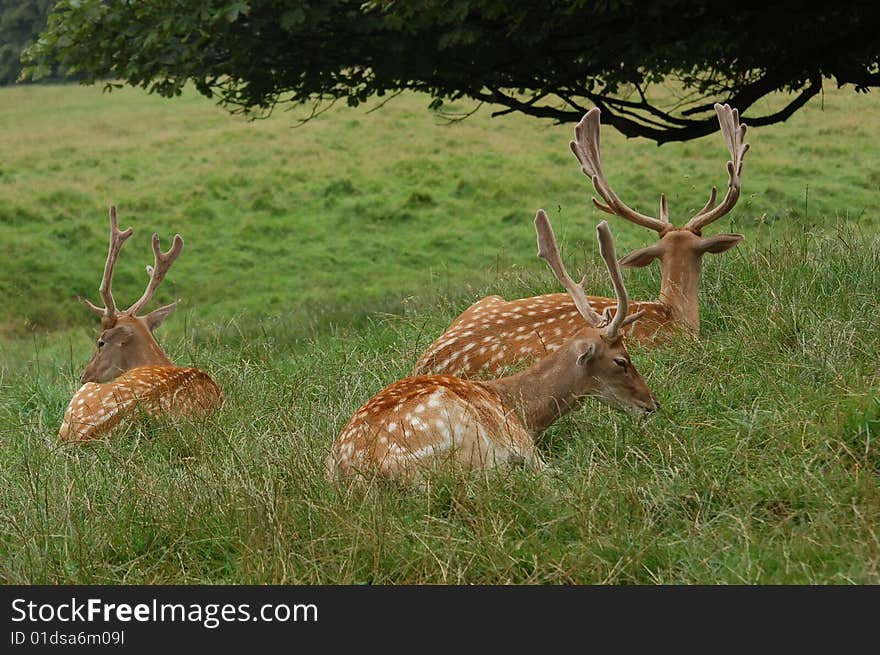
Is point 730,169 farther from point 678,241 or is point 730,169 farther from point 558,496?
point 558,496

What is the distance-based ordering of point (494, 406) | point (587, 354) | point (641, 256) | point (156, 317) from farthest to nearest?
point (156, 317) < point (641, 256) < point (587, 354) < point (494, 406)

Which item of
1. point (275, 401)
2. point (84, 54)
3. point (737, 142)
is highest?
point (84, 54)

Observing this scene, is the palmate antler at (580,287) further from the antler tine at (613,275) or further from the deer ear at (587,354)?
the deer ear at (587,354)

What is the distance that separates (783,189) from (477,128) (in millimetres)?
9102

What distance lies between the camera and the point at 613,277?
4898mm

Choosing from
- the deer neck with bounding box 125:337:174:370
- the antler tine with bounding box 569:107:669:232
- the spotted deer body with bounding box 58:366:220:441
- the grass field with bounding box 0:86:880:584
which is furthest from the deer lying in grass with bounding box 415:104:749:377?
the deer neck with bounding box 125:337:174:370

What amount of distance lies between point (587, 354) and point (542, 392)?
0.80ft

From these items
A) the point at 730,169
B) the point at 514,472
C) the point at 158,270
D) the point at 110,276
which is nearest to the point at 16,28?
the point at 158,270

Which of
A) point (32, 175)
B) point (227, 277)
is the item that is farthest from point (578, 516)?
point (32, 175)

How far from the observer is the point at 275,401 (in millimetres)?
6148

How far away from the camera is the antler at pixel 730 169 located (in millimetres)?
6566

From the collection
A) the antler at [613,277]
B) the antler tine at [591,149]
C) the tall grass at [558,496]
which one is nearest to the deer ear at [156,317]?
the tall grass at [558,496]

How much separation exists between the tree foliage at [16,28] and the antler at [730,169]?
3609cm
